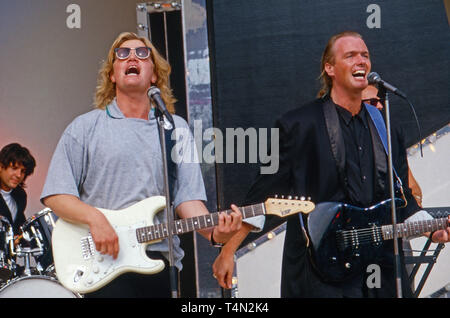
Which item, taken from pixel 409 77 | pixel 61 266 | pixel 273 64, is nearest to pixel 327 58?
pixel 273 64

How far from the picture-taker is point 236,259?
3.72 meters

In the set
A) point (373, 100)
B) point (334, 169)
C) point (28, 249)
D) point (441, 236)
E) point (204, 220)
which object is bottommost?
point (28, 249)

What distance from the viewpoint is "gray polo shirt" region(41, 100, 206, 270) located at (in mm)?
3234

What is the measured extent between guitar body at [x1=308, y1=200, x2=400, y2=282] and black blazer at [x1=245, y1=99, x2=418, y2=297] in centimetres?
9

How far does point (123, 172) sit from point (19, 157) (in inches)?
75.3

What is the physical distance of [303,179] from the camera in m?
3.36

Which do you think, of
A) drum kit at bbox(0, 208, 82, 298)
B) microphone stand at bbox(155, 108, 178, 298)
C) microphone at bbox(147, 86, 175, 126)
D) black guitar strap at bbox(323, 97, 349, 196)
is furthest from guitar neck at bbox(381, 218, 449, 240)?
drum kit at bbox(0, 208, 82, 298)

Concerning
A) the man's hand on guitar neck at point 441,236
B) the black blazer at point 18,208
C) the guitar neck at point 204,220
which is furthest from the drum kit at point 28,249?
the man's hand on guitar neck at point 441,236

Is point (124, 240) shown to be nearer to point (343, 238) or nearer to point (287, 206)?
point (287, 206)

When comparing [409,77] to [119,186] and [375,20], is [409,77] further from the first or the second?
[119,186]

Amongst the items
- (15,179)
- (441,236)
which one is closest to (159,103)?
(441,236)

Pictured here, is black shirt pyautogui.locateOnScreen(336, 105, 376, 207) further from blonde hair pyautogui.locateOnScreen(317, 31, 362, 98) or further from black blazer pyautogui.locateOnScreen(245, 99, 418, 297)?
blonde hair pyautogui.locateOnScreen(317, 31, 362, 98)

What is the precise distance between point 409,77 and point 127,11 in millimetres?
2128

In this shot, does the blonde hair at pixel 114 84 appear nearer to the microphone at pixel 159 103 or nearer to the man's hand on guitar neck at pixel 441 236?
the microphone at pixel 159 103
